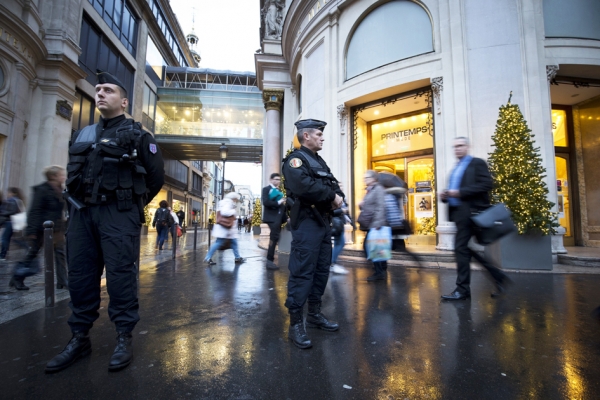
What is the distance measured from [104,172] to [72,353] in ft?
4.27

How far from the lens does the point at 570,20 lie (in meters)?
8.72

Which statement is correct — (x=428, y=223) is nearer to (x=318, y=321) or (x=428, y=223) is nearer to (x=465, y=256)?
(x=465, y=256)

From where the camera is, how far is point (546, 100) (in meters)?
8.17

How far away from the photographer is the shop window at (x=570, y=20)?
Result: 8680 mm

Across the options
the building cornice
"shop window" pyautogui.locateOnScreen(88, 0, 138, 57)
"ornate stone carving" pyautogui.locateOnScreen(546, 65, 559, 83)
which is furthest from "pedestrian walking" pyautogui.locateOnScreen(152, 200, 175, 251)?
"shop window" pyautogui.locateOnScreen(88, 0, 138, 57)

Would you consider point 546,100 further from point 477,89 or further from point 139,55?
point 139,55

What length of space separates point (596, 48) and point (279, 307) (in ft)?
36.6

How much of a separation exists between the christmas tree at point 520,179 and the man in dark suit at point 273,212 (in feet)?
14.4

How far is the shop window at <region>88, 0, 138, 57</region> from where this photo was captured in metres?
19.7

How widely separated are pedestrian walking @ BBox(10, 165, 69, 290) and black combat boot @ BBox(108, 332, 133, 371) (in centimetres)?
309

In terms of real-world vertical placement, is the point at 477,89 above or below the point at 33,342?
above

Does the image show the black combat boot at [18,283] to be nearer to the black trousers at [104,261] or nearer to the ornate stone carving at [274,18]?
the black trousers at [104,261]

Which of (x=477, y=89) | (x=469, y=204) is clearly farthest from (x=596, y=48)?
(x=469, y=204)

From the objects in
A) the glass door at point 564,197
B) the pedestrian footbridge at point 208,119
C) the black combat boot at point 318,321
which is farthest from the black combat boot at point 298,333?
the pedestrian footbridge at point 208,119
